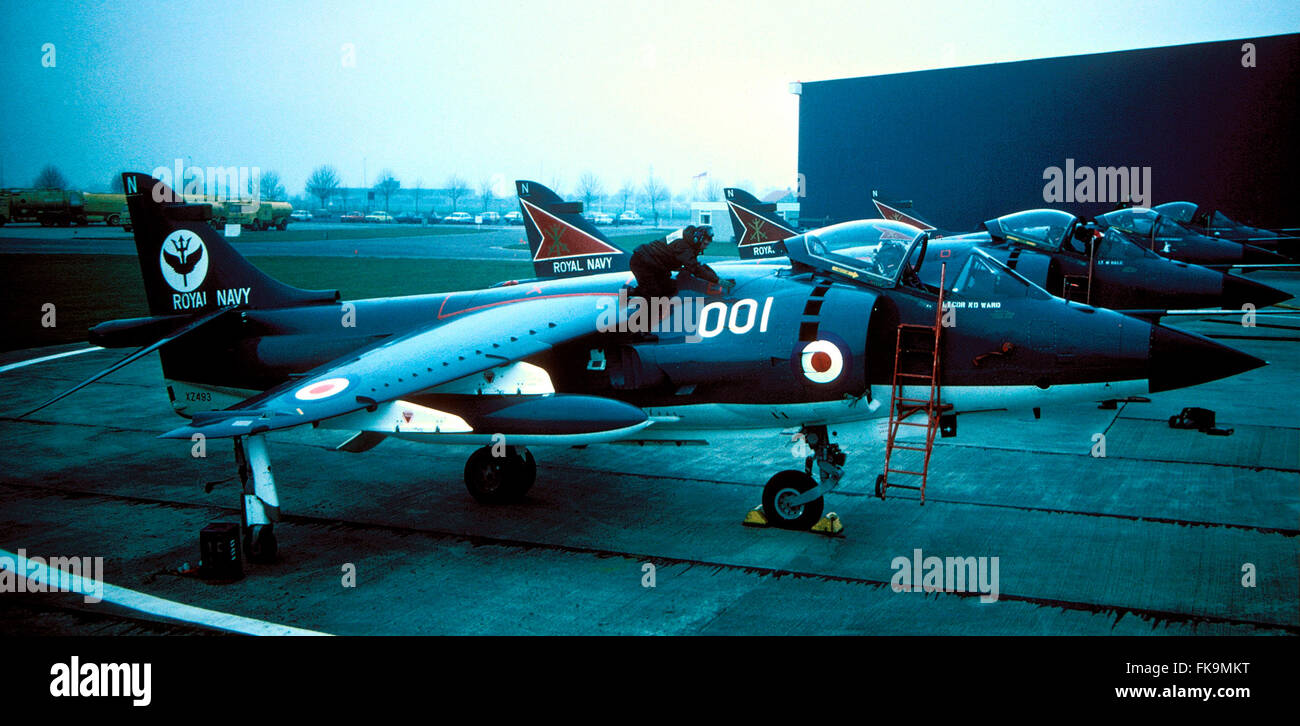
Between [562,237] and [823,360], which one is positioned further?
[562,237]

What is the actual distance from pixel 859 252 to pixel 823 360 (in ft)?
4.85

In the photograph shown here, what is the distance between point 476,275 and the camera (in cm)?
4128

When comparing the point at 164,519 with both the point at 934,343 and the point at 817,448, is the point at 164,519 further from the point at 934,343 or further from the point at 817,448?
the point at 934,343

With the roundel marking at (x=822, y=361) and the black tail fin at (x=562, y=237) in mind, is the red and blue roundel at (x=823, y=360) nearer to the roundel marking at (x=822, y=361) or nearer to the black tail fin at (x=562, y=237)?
the roundel marking at (x=822, y=361)

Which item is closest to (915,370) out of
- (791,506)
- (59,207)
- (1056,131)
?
(791,506)

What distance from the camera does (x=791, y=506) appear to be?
31.4 feet

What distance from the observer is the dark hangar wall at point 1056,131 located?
43.1 m

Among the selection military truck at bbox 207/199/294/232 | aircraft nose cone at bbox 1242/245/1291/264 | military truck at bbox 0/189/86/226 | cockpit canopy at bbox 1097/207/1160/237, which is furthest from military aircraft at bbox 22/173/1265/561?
military truck at bbox 207/199/294/232

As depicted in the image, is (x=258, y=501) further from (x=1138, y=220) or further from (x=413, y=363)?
(x=1138, y=220)

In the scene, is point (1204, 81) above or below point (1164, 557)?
above

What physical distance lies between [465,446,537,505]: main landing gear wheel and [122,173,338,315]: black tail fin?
3.71 metres

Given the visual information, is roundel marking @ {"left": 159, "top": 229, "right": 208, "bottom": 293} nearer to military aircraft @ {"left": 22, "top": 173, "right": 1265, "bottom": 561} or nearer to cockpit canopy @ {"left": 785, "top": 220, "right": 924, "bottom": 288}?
military aircraft @ {"left": 22, "top": 173, "right": 1265, "bottom": 561}
